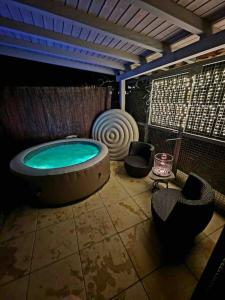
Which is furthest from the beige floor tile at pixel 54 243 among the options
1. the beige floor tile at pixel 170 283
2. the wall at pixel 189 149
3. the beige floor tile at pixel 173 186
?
the wall at pixel 189 149

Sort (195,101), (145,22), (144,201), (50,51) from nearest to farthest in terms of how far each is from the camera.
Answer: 1. (145,22)
2. (195,101)
3. (144,201)
4. (50,51)

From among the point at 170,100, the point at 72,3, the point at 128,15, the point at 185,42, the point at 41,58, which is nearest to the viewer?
the point at 72,3

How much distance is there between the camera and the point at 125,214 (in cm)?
220

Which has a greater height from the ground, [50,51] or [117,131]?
[50,51]

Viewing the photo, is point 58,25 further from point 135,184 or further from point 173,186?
point 173,186

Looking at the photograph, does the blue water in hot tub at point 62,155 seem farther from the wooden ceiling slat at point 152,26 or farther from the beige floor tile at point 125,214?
the wooden ceiling slat at point 152,26

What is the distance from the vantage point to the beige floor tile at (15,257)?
4.77 ft

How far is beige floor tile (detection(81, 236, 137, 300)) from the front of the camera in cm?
132

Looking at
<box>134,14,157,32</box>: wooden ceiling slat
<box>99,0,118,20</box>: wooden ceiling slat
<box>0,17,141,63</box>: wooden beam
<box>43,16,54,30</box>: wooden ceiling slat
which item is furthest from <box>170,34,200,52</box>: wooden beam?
<box>43,16,54,30</box>: wooden ceiling slat

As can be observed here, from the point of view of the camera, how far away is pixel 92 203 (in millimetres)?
2436

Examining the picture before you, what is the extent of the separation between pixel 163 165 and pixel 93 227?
1720mm

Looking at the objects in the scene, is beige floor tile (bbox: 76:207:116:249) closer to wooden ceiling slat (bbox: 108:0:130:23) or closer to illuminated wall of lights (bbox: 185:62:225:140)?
illuminated wall of lights (bbox: 185:62:225:140)

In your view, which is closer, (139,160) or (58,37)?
(58,37)

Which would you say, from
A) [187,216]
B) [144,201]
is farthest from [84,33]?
[144,201]
